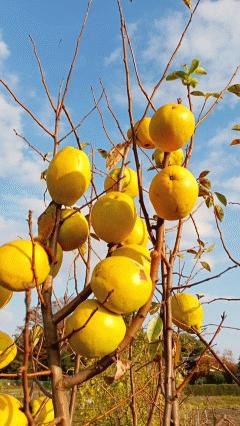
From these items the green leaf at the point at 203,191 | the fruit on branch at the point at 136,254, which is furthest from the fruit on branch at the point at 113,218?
the green leaf at the point at 203,191

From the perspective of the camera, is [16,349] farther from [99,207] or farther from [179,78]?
[179,78]

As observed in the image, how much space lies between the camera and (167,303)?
4.43 ft

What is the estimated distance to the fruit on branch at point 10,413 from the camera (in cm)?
106

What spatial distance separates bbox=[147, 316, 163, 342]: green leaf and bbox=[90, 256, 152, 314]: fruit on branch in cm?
31

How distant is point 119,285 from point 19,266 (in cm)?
24

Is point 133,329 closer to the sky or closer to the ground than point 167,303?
closer to the ground

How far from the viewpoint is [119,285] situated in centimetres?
104

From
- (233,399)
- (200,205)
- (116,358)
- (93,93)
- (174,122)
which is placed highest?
(233,399)

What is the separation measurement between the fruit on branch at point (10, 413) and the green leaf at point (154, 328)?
424mm

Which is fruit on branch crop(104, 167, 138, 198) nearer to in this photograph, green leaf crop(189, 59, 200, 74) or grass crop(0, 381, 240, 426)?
green leaf crop(189, 59, 200, 74)

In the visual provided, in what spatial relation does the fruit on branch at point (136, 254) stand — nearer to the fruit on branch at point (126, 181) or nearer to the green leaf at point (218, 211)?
the fruit on branch at point (126, 181)

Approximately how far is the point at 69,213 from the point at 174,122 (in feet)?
1.25

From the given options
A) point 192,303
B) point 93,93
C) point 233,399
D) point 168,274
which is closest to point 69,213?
point 168,274

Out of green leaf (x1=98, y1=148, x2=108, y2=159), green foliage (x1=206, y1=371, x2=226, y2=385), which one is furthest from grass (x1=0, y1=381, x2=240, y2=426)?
green foliage (x1=206, y1=371, x2=226, y2=385)
